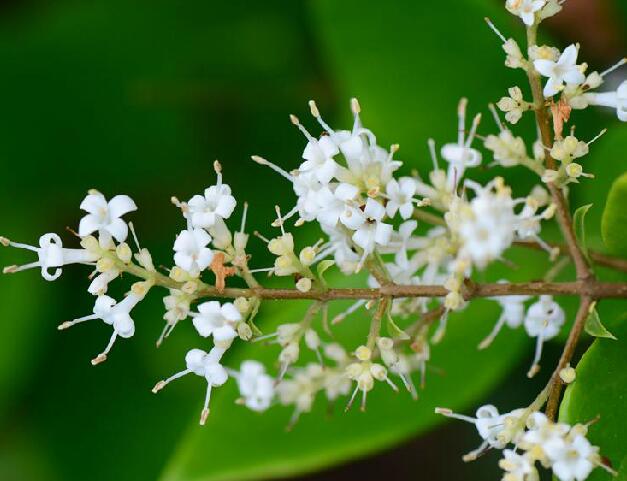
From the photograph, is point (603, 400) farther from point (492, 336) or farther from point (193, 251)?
point (193, 251)

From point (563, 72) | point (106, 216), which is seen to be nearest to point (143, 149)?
point (106, 216)

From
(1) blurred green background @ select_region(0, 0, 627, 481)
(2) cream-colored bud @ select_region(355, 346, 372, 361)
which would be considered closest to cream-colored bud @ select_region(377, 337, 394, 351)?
(2) cream-colored bud @ select_region(355, 346, 372, 361)

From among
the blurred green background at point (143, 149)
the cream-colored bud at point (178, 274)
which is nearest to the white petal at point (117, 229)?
the cream-colored bud at point (178, 274)

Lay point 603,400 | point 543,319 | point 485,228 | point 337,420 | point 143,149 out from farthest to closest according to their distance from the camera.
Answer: point 143,149, point 337,420, point 543,319, point 603,400, point 485,228

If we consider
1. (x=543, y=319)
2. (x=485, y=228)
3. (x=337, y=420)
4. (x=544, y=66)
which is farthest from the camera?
(x=337, y=420)

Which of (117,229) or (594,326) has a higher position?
(117,229)
